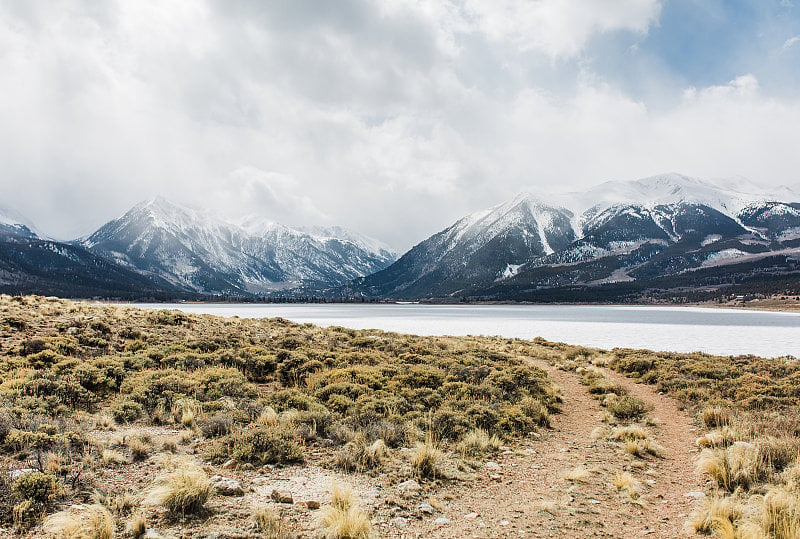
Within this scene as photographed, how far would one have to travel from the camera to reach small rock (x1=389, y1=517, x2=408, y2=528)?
20.7 feet

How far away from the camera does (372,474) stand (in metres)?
8.16

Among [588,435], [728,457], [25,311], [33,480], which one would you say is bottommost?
[588,435]

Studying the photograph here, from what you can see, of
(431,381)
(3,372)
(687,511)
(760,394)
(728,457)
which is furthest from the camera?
(431,381)

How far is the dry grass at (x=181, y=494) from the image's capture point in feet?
20.7

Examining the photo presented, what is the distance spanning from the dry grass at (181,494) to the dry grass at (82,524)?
0.69m

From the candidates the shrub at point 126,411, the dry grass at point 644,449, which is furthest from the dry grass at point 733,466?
the shrub at point 126,411

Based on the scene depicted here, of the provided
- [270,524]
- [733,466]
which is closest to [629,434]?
[733,466]

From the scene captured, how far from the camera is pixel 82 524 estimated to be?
5523 mm

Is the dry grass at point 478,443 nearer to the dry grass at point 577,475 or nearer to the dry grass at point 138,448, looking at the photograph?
the dry grass at point 577,475

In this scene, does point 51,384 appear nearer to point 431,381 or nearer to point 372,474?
point 372,474

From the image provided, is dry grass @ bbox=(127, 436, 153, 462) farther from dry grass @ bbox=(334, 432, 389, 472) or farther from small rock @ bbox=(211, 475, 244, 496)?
dry grass @ bbox=(334, 432, 389, 472)

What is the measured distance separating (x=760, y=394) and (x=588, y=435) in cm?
838

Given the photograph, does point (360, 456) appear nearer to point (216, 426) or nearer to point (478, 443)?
point (478, 443)

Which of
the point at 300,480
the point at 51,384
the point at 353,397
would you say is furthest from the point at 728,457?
the point at 51,384
